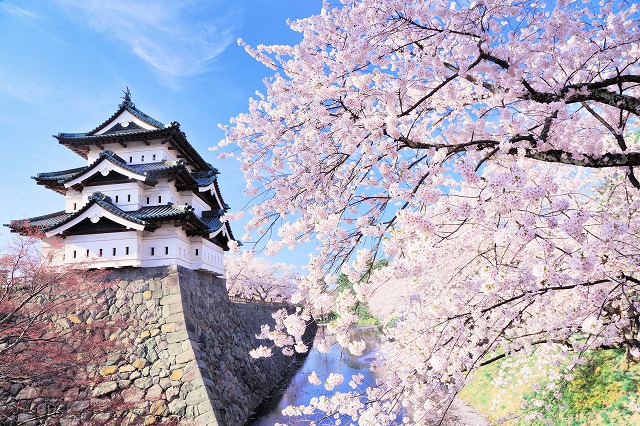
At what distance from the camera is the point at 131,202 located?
12312mm

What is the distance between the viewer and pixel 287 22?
227 inches

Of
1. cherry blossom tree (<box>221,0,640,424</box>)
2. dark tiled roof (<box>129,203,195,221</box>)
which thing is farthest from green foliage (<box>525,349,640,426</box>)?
dark tiled roof (<box>129,203,195,221</box>)

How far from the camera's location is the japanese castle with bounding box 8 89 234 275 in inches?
452

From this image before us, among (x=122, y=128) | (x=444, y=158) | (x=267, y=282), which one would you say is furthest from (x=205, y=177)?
(x=267, y=282)

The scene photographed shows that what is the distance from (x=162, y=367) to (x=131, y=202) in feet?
17.3

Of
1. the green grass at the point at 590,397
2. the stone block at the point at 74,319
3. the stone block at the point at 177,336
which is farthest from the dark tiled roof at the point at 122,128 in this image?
the green grass at the point at 590,397

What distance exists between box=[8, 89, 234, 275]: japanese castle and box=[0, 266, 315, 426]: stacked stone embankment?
73 cm

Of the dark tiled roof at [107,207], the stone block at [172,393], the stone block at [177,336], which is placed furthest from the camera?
the dark tiled roof at [107,207]

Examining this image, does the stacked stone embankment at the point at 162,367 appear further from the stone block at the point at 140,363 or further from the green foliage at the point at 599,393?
the green foliage at the point at 599,393

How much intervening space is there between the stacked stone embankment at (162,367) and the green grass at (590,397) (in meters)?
7.18

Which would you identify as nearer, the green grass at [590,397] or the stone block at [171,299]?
the green grass at [590,397]

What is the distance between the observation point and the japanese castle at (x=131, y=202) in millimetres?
11469

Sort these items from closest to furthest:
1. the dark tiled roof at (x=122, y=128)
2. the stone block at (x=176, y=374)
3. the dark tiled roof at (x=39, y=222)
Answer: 1. the stone block at (x=176, y=374)
2. the dark tiled roof at (x=39, y=222)
3. the dark tiled roof at (x=122, y=128)

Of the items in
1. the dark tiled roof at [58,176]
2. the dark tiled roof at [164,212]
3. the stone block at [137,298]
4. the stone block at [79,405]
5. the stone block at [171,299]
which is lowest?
the stone block at [79,405]
